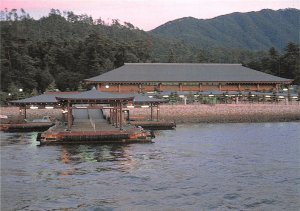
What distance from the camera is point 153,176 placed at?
22.1 m

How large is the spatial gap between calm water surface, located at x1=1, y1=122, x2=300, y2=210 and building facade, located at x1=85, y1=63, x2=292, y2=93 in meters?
32.1

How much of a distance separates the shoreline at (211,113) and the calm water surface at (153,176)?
21617mm

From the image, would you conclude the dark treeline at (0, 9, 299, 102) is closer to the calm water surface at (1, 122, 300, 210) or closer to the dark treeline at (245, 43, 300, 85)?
the dark treeline at (245, 43, 300, 85)

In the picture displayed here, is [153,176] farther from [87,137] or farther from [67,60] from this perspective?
[67,60]

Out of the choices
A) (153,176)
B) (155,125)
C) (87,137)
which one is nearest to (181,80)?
(155,125)

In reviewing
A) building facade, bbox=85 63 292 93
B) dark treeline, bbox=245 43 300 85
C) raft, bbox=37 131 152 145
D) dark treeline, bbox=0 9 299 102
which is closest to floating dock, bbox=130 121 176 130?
raft, bbox=37 131 152 145

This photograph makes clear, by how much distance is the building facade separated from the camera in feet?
220

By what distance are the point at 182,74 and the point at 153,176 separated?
49934 mm

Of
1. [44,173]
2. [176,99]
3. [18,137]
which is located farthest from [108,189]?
[176,99]

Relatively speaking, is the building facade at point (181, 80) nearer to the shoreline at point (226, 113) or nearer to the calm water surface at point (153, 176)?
the shoreline at point (226, 113)

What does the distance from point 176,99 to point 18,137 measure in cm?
2704

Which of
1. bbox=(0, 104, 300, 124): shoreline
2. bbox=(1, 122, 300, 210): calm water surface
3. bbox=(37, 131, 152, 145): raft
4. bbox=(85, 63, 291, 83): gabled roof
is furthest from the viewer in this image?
bbox=(85, 63, 291, 83): gabled roof

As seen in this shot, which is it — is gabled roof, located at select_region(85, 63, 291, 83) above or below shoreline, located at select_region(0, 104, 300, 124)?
above

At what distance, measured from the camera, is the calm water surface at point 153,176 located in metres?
17.5
